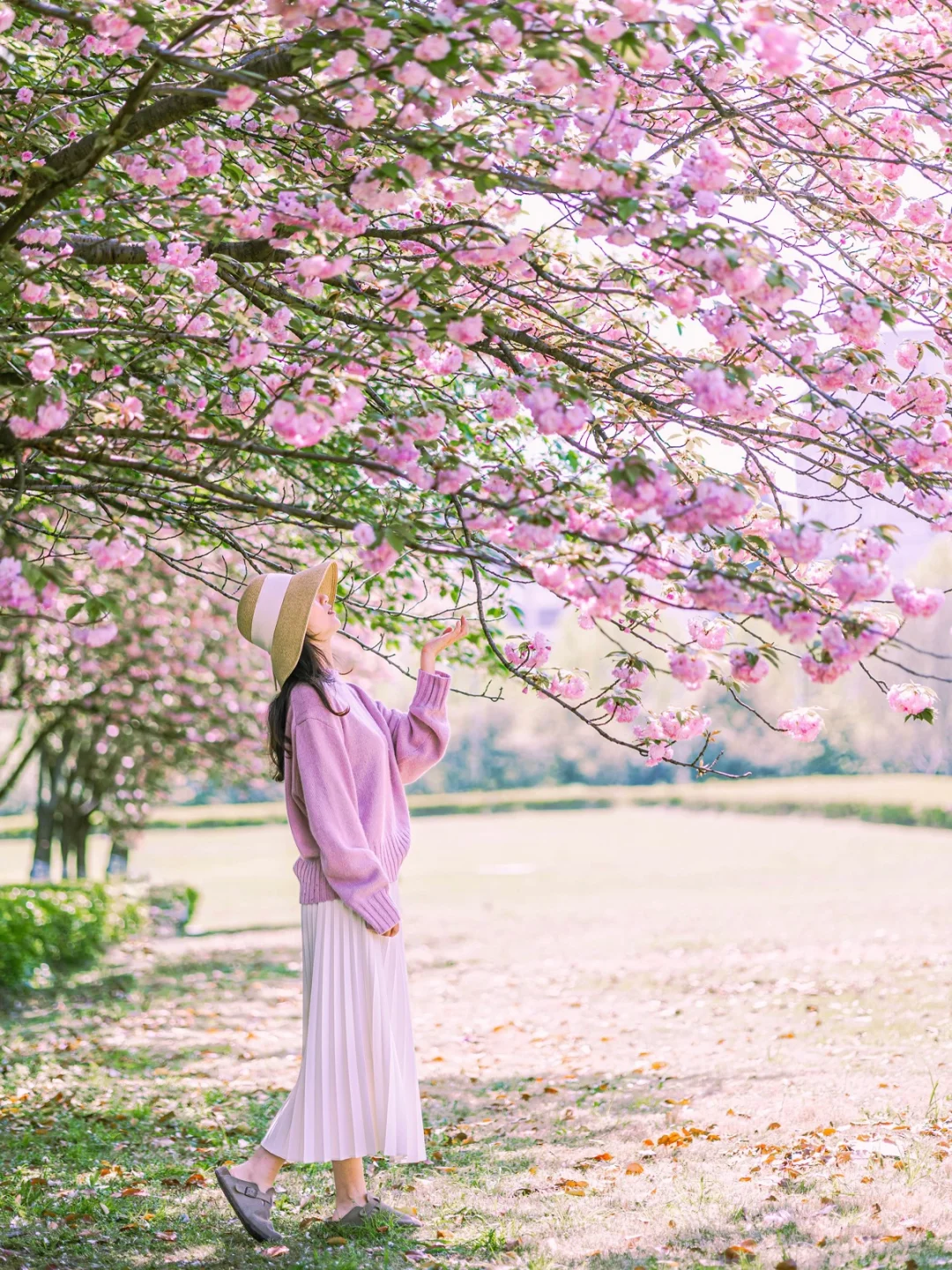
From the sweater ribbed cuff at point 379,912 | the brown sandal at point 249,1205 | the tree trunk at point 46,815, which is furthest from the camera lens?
the tree trunk at point 46,815

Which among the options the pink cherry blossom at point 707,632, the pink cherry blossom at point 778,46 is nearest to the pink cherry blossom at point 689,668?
the pink cherry blossom at point 707,632

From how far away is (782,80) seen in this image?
14.2 feet

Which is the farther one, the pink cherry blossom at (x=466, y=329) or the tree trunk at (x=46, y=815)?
the tree trunk at (x=46, y=815)

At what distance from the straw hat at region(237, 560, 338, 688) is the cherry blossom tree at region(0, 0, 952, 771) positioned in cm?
23

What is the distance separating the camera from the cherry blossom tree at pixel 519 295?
10.6ft

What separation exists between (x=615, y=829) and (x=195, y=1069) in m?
31.3

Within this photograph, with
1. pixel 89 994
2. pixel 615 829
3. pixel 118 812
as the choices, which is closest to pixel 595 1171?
pixel 89 994

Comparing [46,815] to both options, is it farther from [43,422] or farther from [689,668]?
[689,668]

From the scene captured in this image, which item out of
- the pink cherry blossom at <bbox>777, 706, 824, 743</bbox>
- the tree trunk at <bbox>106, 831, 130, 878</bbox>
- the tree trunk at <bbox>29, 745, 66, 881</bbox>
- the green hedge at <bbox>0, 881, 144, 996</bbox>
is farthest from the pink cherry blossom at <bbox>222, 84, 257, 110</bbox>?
the tree trunk at <bbox>106, 831, 130, 878</bbox>

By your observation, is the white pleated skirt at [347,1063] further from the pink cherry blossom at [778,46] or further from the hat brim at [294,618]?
the pink cherry blossom at [778,46]

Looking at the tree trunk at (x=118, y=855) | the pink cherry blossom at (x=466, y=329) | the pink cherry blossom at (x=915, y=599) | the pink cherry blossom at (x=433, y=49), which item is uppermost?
the pink cherry blossom at (x=433, y=49)

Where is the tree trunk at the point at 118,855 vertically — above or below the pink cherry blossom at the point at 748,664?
below

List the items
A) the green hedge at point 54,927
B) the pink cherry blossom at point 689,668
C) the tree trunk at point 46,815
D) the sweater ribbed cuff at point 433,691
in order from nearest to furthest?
the pink cherry blossom at point 689,668 < the sweater ribbed cuff at point 433,691 < the green hedge at point 54,927 < the tree trunk at point 46,815

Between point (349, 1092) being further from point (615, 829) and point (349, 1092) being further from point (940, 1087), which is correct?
point (615, 829)
